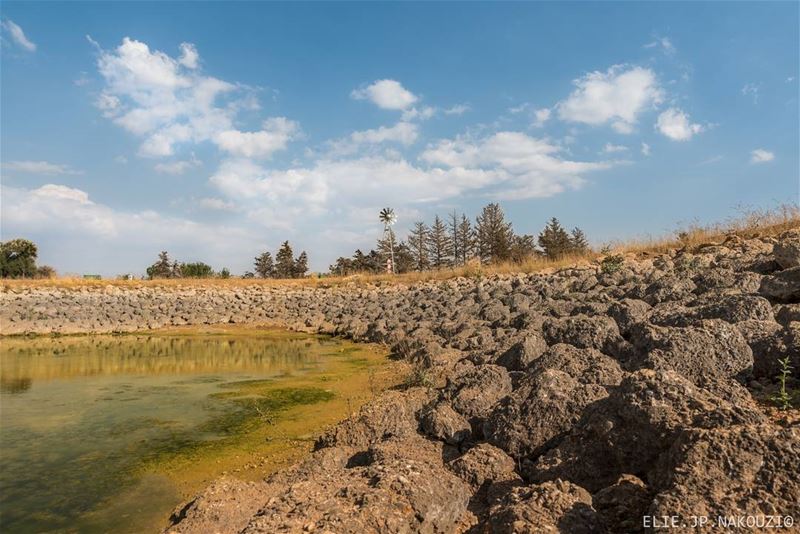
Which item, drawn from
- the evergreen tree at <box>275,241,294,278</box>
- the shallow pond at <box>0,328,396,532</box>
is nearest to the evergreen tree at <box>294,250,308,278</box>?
the evergreen tree at <box>275,241,294,278</box>

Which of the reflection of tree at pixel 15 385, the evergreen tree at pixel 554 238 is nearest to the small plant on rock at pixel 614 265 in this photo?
the reflection of tree at pixel 15 385

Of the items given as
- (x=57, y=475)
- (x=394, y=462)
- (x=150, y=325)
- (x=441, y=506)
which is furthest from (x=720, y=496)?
(x=150, y=325)

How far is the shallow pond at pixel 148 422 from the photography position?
14.5ft

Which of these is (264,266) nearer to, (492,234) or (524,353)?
(492,234)

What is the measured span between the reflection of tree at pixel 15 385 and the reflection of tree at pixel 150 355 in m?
0.10

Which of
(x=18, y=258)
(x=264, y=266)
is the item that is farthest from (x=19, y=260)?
(x=264, y=266)

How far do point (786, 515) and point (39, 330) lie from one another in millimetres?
23586

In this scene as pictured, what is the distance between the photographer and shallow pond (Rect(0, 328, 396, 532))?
443 cm

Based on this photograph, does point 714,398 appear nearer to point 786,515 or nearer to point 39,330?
point 786,515

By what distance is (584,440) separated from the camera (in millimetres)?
3340

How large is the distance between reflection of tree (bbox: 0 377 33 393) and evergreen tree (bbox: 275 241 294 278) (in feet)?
141

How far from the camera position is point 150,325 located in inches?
821

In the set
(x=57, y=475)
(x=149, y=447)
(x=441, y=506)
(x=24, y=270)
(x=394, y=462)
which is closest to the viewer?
(x=441, y=506)

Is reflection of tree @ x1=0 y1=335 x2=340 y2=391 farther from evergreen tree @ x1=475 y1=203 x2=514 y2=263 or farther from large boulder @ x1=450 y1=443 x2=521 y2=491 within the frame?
evergreen tree @ x1=475 y1=203 x2=514 y2=263
